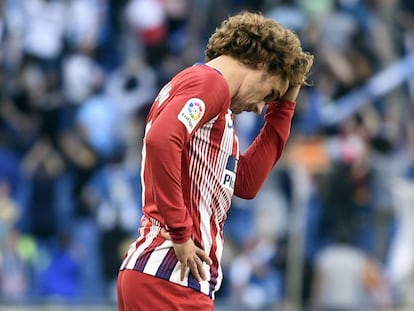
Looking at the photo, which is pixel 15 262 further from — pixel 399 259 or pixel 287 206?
pixel 399 259

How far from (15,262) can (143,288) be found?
6.48m

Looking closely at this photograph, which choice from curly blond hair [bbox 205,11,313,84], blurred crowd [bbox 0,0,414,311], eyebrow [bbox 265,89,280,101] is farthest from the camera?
blurred crowd [bbox 0,0,414,311]

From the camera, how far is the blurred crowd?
1064 centimetres

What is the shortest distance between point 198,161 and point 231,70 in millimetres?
362

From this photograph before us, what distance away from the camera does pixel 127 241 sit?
10805 millimetres

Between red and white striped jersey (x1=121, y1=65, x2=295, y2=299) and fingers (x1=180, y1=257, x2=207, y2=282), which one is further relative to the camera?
fingers (x1=180, y1=257, x2=207, y2=282)

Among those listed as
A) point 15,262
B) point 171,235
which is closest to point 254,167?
point 171,235

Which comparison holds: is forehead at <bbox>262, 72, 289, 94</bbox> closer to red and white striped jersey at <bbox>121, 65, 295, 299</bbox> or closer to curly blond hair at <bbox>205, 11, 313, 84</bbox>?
curly blond hair at <bbox>205, 11, 313, 84</bbox>

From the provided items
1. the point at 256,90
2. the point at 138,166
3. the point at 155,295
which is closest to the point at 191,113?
the point at 256,90

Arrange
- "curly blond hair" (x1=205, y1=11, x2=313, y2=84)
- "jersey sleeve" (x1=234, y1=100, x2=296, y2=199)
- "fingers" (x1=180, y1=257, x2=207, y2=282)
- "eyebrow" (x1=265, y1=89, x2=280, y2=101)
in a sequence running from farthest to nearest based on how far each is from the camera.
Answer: "jersey sleeve" (x1=234, y1=100, x2=296, y2=199)
"eyebrow" (x1=265, y1=89, x2=280, y2=101)
"curly blond hair" (x1=205, y1=11, x2=313, y2=84)
"fingers" (x1=180, y1=257, x2=207, y2=282)

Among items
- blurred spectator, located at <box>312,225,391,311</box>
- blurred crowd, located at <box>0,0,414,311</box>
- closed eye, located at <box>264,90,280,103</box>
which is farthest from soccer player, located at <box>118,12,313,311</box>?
blurred spectator, located at <box>312,225,391,311</box>

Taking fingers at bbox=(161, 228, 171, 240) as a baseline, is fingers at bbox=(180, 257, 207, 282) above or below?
below

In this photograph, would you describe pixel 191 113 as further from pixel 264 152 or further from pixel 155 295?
pixel 264 152

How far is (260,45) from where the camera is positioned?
13.4ft
